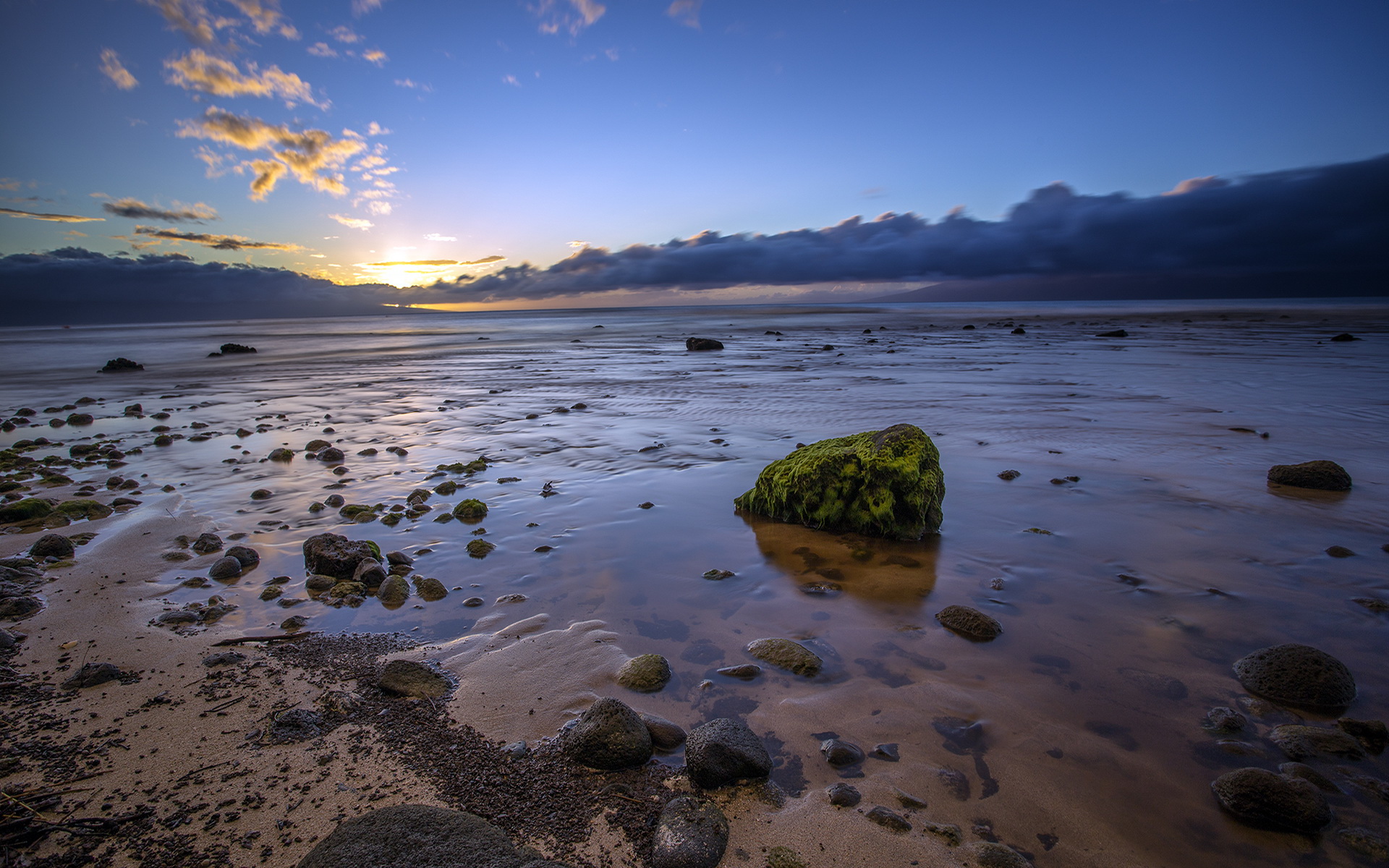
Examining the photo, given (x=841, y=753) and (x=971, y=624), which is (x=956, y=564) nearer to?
(x=971, y=624)

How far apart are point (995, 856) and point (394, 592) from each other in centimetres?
353

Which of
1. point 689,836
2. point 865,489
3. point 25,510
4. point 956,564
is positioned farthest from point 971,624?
point 25,510

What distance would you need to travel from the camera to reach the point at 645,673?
3.04 m

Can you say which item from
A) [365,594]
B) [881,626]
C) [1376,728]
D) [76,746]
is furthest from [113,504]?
[1376,728]

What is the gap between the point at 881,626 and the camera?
11.6 ft

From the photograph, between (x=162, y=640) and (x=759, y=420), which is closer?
(x=162, y=640)

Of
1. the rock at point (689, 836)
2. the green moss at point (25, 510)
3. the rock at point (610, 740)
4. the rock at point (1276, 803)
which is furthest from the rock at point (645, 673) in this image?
the green moss at point (25, 510)

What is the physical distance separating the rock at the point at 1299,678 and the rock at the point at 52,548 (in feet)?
24.4

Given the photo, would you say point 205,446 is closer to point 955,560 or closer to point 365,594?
point 365,594

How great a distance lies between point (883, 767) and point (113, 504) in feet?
22.9

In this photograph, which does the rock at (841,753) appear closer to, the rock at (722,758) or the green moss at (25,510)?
the rock at (722,758)

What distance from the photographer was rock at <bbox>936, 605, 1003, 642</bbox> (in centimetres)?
338

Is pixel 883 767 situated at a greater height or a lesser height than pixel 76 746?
lesser

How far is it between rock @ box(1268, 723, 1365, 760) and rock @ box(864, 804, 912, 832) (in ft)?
5.53
